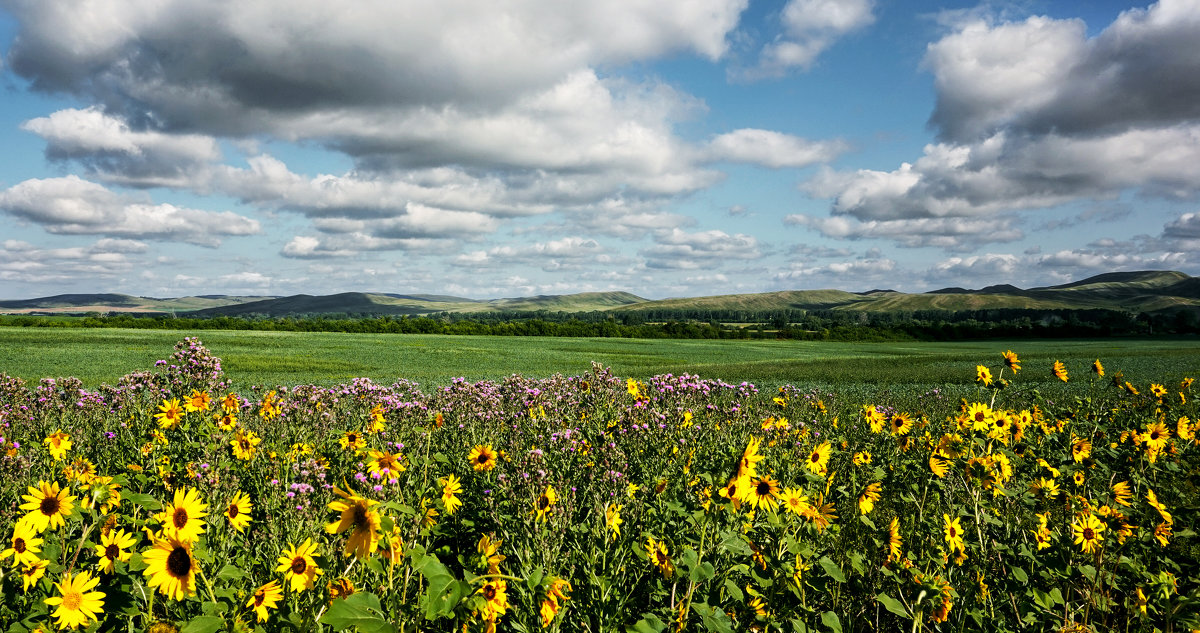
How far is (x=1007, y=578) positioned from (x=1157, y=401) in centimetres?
741

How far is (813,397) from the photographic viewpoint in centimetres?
986

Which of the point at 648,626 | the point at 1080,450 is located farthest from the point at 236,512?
the point at 1080,450

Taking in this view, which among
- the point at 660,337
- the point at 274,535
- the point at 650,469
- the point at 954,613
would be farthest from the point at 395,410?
the point at 660,337

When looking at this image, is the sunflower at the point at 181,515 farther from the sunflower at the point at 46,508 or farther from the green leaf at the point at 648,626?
the green leaf at the point at 648,626

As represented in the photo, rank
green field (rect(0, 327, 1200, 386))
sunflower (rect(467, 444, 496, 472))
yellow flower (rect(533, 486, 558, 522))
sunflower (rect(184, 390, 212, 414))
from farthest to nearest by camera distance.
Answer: green field (rect(0, 327, 1200, 386)) → sunflower (rect(184, 390, 212, 414)) → sunflower (rect(467, 444, 496, 472)) → yellow flower (rect(533, 486, 558, 522))

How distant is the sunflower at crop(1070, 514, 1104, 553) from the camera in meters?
3.39

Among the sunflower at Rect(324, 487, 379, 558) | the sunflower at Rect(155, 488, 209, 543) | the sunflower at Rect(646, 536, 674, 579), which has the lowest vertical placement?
the sunflower at Rect(646, 536, 674, 579)

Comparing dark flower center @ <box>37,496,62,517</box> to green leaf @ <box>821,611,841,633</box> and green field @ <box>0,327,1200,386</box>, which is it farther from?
green field @ <box>0,327,1200,386</box>

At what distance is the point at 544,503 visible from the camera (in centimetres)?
346

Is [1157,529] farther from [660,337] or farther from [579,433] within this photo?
[660,337]

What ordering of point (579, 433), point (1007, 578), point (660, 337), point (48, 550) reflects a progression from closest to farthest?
1. point (48, 550)
2. point (1007, 578)
3. point (579, 433)
4. point (660, 337)

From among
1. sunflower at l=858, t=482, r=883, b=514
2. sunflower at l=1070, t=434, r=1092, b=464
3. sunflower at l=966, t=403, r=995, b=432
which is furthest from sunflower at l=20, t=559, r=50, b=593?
sunflower at l=1070, t=434, r=1092, b=464

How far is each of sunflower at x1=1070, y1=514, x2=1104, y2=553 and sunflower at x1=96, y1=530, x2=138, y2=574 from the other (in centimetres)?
494

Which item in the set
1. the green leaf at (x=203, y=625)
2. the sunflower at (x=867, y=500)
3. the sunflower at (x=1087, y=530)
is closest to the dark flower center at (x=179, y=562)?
the green leaf at (x=203, y=625)
